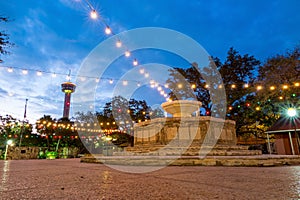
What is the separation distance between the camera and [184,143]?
22.3 ft

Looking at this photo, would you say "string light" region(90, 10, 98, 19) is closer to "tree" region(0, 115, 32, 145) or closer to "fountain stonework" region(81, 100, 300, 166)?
"fountain stonework" region(81, 100, 300, 166)

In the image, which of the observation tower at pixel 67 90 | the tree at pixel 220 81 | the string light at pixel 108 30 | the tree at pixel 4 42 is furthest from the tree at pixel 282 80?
the observation tower at pixel 67 90

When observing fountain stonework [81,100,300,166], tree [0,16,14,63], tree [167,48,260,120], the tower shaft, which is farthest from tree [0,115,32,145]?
the tower shaft

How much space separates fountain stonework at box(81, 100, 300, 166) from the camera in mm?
4254

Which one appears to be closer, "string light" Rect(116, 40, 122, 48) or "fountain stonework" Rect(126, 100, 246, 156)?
"fountain stonework" Rect(126, 100, 246, 156)

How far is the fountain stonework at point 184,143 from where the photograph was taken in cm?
425

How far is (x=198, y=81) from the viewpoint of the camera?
62.1 feet

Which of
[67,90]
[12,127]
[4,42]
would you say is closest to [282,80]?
[4,42]

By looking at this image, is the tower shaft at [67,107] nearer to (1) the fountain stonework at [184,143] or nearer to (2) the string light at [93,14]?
(1) the fountain stonework at [184,143]

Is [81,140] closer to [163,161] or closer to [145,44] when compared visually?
[145,44]

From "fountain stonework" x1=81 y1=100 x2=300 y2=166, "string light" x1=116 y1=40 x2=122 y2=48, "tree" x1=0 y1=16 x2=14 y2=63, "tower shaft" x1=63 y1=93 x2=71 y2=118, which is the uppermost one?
"tower shaft" x1=63 y1=93 x2=71 y2=118

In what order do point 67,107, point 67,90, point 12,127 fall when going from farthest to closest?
point 67,90
point 67,107
point 12,127

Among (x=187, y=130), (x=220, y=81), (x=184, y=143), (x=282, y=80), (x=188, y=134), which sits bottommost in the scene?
(x=184, y=143)

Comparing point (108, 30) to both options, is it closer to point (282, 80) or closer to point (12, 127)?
point (282, 80)
